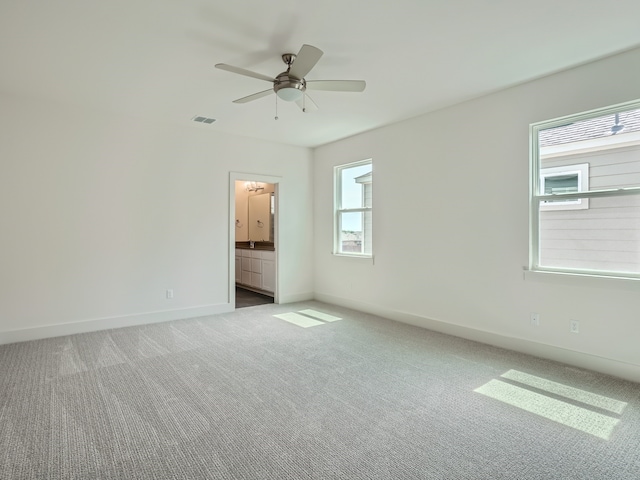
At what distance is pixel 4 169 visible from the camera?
3.72 m

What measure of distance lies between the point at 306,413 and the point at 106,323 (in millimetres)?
3246

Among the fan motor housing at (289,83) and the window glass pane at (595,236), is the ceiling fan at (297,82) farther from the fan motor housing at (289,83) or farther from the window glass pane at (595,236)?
the window glass pane at (595,236)

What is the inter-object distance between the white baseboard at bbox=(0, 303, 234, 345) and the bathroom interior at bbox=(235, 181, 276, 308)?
0.73 meters

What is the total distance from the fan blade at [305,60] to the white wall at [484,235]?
7.16 ft

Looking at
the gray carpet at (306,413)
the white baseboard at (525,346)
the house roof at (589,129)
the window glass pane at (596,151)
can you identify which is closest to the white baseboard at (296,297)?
the white baseboard at (525,346)

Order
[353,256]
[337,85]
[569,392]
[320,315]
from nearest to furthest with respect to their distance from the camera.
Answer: [569,392] → [337,85] → [320,315] → [353,256]

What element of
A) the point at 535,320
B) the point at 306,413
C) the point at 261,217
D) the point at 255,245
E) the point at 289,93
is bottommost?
the point at 306,413

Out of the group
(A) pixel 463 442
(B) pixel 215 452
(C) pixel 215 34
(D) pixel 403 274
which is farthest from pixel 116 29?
(D) pixel 403 274

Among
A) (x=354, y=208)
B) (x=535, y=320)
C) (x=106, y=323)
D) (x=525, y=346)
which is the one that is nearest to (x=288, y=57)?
(x=354, y=208)

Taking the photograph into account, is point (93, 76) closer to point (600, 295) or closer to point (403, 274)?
point (403, 274)

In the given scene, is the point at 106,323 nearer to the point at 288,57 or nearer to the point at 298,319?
the point at 298,319

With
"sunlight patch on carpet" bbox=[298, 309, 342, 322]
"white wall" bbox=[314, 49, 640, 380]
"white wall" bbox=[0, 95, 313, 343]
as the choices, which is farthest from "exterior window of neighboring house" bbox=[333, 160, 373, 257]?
"white wall" bbox=[0, 95, 313, 343]

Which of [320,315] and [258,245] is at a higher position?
[258,245]

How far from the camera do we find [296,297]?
A: 6.04m
